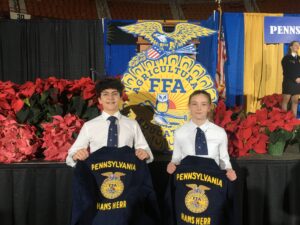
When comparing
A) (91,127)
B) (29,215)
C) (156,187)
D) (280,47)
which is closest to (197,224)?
(156,187)

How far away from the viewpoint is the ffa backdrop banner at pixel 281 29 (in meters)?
6.80

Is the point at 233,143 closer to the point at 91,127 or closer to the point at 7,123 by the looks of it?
the point at 91,127

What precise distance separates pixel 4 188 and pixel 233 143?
55.8 inches

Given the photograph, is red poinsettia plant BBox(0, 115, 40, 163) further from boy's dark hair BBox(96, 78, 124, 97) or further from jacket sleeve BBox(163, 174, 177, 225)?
jacket sleeve BBox(163, 174, 177, 225)

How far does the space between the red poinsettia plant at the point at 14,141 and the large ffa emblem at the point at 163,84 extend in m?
0.73

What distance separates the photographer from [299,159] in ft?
7.31

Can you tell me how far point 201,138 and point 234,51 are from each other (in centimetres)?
565

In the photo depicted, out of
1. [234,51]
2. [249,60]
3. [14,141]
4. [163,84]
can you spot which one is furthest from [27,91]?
[249,60]

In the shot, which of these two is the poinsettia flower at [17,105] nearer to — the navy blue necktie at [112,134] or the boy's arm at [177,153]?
the navy blue necktie at [112,134]

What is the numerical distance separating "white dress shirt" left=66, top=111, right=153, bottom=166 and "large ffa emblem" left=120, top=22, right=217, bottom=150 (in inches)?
20.7

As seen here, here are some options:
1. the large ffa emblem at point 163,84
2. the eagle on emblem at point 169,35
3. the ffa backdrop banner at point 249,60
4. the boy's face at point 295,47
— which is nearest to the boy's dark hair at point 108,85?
the large ffa emblem at point 163,84

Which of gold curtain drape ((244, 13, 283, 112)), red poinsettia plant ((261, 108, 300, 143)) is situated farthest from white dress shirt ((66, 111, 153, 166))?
gold curtain drape ((244, 13, 283, 112))

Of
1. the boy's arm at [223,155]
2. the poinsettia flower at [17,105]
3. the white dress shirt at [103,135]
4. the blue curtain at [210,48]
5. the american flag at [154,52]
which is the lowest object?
the boy's arm at [223,155]

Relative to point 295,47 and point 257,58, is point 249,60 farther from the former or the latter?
point 295,47
